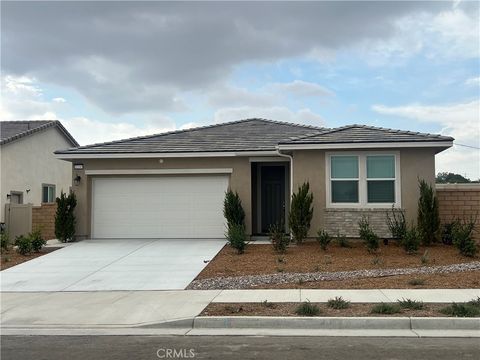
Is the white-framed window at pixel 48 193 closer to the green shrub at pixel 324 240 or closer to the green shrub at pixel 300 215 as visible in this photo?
the green shrub at pixel 300 215

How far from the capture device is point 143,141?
20.4 meters

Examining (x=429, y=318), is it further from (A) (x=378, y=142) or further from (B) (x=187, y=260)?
(A) (x=378, y=142)

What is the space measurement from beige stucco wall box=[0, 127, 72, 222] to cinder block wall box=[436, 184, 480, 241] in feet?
64.8

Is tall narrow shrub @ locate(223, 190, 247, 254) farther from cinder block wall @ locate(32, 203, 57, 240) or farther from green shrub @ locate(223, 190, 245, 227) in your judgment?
cinder block wall @ locate(32, 203, 57, 240)

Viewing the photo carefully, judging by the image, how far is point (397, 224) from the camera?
1559cm

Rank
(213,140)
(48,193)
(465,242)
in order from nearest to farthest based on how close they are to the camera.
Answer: (465,242)
(213,140)
(48,193)

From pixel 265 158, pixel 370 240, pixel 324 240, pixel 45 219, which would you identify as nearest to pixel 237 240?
pixel 324 240

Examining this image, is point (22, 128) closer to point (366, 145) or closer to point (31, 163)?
point (31, 163)

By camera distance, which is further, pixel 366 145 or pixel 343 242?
pixel 366 145

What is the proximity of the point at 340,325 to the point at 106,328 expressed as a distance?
3780 millimetres

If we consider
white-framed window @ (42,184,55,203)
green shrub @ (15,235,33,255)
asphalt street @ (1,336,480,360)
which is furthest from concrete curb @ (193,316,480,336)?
white-framed window @ (42,184,55,203)

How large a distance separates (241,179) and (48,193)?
54.5 ft

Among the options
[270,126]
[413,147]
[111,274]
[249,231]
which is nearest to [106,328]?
[111,274]

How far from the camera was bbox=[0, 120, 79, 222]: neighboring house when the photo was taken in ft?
85.7
